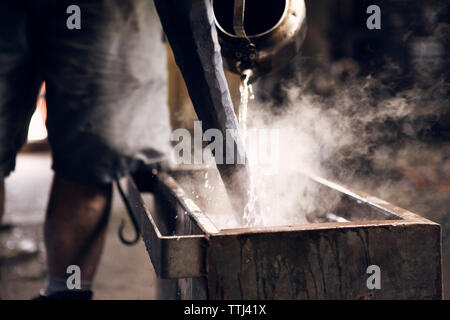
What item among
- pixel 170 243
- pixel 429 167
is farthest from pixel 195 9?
pixel 429 167

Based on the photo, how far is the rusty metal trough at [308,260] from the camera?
1134 millimetres

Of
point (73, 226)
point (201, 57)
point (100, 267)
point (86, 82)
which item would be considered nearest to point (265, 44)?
point (201, 57)

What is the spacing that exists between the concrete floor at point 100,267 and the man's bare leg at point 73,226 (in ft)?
1.15

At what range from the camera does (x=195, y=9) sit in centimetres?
128

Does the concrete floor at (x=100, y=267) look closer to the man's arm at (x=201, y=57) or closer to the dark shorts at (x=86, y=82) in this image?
the dark shorts at (x=86, y=82)

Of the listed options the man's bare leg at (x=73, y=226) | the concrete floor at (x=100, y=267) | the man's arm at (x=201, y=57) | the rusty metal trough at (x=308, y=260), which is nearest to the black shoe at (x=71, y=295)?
the man's bare leg at (x=73, y=226)

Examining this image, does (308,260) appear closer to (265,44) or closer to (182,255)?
(182,255)

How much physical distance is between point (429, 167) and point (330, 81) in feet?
2.31

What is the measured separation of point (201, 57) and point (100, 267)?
6.17 ft

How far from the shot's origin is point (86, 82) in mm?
1942

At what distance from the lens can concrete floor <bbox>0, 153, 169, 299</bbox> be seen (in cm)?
248

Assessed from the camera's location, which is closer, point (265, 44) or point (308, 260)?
point (308, 260)
